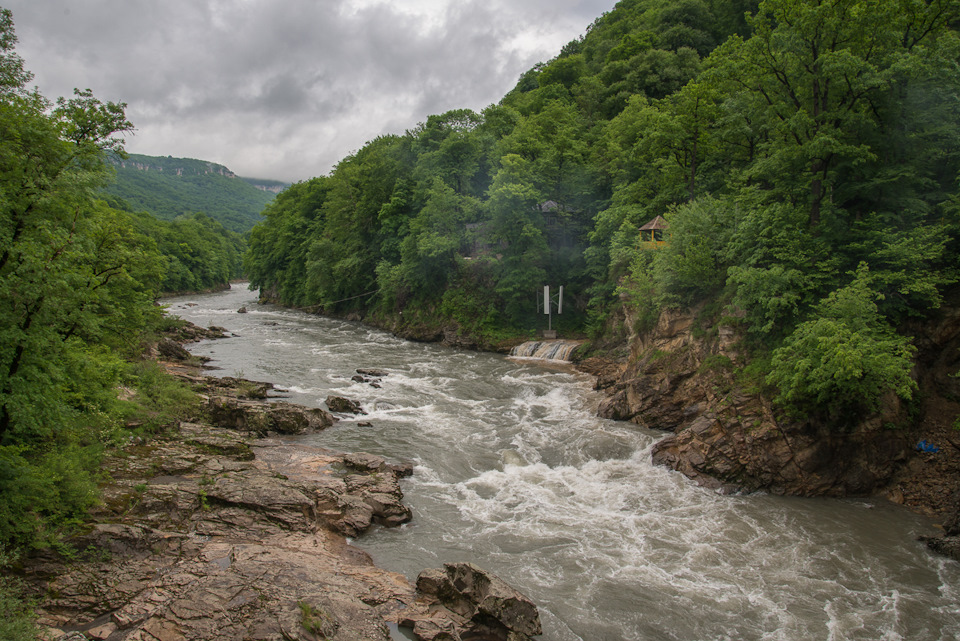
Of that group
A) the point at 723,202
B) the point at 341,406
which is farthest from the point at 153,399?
the point at 723,202

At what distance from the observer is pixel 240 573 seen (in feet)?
29.5

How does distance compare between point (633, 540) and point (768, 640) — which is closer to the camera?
point (768, 640)

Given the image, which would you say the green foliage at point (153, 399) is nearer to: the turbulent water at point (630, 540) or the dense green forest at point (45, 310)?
the dense green forest at point (45, 310)

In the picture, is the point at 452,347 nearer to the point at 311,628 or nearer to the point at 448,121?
the point at 448,121

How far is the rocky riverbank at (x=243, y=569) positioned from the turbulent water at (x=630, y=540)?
106 cm

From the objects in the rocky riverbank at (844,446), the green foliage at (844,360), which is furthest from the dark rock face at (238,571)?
the green foliage at (844,360)

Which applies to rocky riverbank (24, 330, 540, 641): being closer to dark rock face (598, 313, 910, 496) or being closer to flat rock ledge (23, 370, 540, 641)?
flat rock ledge (23, 370, 540, 641)

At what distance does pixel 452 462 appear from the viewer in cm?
1672

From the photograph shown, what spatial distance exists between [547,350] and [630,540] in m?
21.7

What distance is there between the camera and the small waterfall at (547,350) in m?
32.6

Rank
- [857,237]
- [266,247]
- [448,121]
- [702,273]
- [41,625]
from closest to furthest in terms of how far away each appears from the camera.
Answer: [41,625] < [857,237] < [702,273] < [448,121] < [266,247]

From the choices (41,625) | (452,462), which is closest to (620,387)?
(452,462)

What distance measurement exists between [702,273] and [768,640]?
1474 cm

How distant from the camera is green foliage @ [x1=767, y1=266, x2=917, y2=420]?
1316 cm
